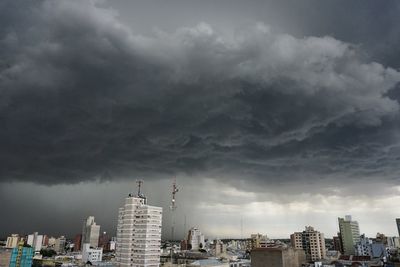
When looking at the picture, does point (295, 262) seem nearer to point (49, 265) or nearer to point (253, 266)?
point (253, 266)

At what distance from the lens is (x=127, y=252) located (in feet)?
472

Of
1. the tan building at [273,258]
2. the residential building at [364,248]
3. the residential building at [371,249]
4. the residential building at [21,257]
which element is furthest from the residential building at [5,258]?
the residential building at [364,248]

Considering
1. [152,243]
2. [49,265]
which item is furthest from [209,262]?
[49,265]

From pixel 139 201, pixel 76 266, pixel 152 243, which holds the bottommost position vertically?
pixel 76 266

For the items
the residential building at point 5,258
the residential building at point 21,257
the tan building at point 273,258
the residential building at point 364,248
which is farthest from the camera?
the residential building at point 364,248

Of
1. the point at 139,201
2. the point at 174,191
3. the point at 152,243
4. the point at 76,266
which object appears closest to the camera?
the point at 152,243

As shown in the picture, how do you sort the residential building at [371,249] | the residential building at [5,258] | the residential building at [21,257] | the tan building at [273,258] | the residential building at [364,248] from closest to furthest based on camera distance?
the tan building at [273,258]
the residential building at [5,258]
the residential building at [21,257]
the residential building at [371,249]
the residential building at [364,248]

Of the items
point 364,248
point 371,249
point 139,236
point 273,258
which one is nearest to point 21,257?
point 139,236

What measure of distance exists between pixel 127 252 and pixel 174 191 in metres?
53.4

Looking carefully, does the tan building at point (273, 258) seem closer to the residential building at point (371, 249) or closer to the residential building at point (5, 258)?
the residential building at point (371, 249)

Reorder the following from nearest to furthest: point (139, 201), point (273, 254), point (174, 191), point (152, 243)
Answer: point (273, 254) < point (152, 243) < point (139, 201) < point (174, 191)

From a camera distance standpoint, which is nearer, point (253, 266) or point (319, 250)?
point (253, 266)

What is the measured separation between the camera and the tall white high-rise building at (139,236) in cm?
14112

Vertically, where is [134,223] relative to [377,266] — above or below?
above
